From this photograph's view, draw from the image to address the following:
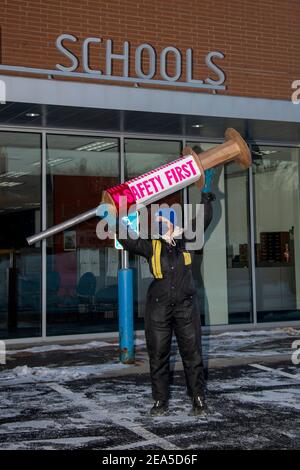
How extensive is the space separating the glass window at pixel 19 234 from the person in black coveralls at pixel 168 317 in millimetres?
5071

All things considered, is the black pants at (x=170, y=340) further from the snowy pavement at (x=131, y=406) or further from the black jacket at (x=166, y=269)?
the snowy pavement at (x=131, y=406)

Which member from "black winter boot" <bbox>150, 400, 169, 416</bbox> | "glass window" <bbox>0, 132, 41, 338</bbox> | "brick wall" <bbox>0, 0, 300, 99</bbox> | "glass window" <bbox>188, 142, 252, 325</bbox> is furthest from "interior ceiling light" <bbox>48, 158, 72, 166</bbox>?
"black winter boot" <bbox>150, 400, 169, 416</bbox>

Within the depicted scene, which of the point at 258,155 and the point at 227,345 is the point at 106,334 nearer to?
the point at 227,345

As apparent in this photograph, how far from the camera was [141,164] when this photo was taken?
11.7 meters

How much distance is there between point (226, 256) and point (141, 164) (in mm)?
2383

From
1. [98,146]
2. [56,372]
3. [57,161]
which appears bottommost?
[56,372]

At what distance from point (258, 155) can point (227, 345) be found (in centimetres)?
417

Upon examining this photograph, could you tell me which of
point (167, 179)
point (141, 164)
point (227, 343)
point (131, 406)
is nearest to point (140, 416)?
point (131, 406)

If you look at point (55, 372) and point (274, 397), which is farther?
point (55, 372)

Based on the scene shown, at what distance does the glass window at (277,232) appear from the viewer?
12.6 metres

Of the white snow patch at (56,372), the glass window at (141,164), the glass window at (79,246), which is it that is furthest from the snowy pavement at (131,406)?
the glass window at (141,164)

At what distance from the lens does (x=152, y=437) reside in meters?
5.20

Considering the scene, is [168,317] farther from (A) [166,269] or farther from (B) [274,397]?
(B) [274,397]

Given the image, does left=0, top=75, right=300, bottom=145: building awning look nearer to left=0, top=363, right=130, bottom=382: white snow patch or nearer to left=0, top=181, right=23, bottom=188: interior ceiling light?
left=0, top=181, right=23, bottom=188: interior ceiling light
